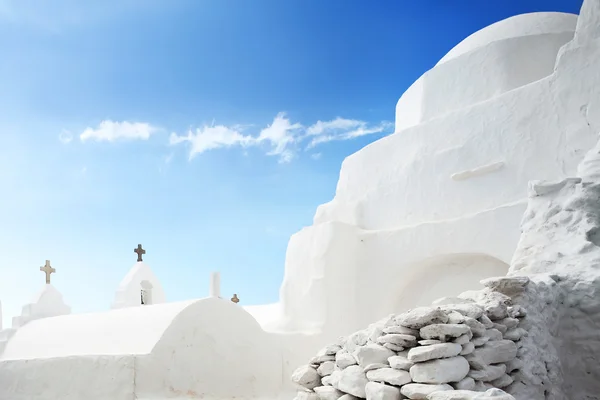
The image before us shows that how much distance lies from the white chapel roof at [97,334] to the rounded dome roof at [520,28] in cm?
767

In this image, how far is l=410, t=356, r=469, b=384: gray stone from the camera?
10.3 feet

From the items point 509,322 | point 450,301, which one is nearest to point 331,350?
point 450,301

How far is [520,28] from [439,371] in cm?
1032

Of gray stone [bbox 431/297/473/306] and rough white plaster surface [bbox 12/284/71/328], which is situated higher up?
rough white plaster surface [bbox 12/284/71/328]

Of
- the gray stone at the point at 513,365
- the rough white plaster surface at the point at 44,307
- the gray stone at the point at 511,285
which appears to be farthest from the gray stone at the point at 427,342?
the rough white plaster surface at the point at 44,307

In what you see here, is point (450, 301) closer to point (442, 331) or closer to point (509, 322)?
point (509, 322)

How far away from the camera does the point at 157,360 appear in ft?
24.7

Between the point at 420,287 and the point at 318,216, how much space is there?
277 centimetres

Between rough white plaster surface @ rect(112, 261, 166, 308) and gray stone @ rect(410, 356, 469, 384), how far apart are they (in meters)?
11.1

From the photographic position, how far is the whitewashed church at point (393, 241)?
802 cm

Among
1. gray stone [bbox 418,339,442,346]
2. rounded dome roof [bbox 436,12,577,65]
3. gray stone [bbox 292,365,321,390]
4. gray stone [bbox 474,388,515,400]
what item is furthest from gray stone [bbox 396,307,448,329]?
rounded dome roof [bbox 436,12,577,65]

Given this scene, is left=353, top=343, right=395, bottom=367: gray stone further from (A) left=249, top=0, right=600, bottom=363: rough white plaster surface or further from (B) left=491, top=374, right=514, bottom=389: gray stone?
(A) left=249, top=0, right=600, bottom=363: rough white plaster surface

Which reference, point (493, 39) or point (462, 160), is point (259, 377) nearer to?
point (462, 160)

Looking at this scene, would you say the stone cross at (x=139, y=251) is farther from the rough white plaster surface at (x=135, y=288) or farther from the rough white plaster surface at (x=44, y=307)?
the rough white plaster surface at (x=44, y=307)
